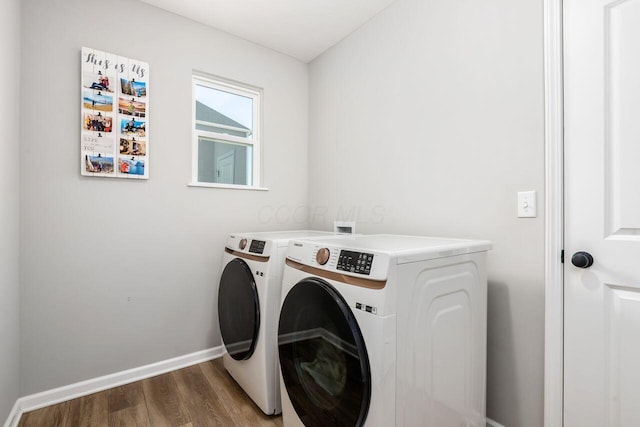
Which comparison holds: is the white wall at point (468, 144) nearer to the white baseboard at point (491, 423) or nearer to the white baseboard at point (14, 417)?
the white baseboard at point (491, 423)

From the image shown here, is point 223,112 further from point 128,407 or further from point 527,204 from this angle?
point 527,204

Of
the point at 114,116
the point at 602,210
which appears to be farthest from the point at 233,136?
the point at 602,210

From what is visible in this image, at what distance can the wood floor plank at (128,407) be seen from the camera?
1601 millimetres

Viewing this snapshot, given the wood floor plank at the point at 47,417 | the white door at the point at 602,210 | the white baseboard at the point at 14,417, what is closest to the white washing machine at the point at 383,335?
the white door at the point at 602,210

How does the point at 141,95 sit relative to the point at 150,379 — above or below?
Answer: above

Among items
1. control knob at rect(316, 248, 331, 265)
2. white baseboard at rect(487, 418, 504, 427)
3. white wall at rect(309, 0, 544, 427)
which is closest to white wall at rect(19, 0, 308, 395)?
white wall at rect(309, 0, 544, 427)

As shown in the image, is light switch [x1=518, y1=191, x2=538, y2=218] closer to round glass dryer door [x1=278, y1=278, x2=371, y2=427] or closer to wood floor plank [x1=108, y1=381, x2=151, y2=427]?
round glass dryer door [x1=278, y1=278, x2=371, y2=427]

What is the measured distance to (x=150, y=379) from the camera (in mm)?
Answer: 2037

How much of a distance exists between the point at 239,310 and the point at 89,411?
976mm

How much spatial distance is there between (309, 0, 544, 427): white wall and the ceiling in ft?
0.45

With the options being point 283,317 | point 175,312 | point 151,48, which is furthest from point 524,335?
point 151,48

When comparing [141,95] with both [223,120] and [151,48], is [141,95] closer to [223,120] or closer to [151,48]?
[151,48]

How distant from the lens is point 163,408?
172 centimetres

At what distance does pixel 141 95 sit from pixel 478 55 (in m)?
2.09
